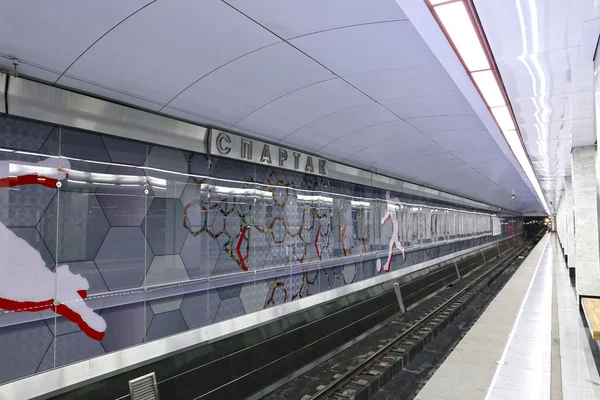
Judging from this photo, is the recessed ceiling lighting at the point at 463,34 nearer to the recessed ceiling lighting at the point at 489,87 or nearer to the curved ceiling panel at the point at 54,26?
the recessed ceiling lighting at the point at 489,87

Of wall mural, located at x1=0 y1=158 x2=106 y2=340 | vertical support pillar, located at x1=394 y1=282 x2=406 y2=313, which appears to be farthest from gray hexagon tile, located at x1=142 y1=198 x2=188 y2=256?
vertical support pillar, located at x1=394 y1=282 x2=406 y2=313

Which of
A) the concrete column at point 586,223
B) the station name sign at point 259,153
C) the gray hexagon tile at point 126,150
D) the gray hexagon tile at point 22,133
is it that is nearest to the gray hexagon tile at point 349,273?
the station name sign at point 259,153

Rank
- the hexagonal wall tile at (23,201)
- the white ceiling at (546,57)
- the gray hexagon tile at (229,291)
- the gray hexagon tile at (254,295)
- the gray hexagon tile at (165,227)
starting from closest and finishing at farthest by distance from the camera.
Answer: the white ceiling at (546,57) → the hexagonal wall tile at (23,201) → the gray hexagon tile at (165,227) → the gray hexagon tile at (229,291) → the gray hexagon tile at (254,295)

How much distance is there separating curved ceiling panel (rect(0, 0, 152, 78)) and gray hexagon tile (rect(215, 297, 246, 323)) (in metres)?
3.57

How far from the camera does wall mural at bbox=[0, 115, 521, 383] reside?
3512 mm

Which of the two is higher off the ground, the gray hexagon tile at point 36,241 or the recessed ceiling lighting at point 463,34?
the recessed ceiling lighting at point 463,34

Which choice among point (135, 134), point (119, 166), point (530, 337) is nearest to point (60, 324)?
point (119, 166)

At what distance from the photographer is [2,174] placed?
341 cm

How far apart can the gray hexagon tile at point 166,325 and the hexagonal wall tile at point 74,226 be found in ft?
3.46

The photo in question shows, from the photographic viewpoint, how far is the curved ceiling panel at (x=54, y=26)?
2.65 metres

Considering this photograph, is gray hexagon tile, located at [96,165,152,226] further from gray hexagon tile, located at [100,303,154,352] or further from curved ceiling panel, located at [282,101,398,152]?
curved ceiling panel, located at [282,101,398,152]

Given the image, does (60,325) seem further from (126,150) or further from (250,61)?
(250,61)

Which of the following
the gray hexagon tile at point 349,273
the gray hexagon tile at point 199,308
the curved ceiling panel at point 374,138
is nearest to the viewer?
the gray hexagon tile at point 199,308

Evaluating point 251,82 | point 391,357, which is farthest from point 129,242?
point 391,357
